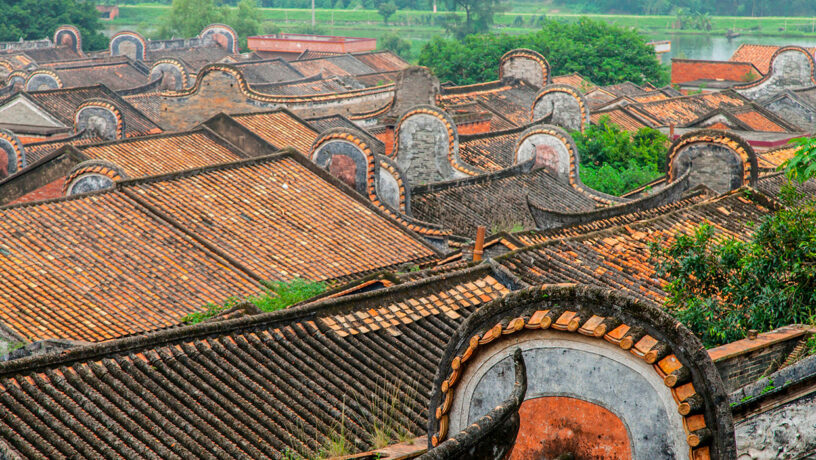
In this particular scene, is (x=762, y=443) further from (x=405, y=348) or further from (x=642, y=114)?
(x=642, y=114)

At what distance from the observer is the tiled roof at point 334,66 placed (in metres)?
65.2

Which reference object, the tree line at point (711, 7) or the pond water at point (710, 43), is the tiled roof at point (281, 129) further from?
the tree line at point (711, 7)

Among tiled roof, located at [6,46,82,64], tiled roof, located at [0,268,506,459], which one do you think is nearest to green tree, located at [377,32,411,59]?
tiled roof, located at [6,46,82,64]

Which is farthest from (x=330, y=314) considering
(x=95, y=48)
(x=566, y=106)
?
(x=95, y=48)

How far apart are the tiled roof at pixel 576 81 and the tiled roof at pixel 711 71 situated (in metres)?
9.53

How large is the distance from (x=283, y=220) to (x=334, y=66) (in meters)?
45.6

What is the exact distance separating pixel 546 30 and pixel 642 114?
59.7 feet

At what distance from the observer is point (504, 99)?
44.3 meters

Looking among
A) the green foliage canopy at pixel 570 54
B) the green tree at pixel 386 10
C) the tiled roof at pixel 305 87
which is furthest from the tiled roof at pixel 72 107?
the green tree at pixel 386 10

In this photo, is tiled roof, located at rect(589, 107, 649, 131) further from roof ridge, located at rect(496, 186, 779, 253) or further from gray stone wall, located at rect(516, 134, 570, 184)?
roof ridge, located at rect(496, 186, 779, 253)

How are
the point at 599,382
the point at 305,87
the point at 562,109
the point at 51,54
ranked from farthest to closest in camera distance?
1. the point at 51,54
2. the point at 305,87
3. the point at 562,109
4. the point at 599,382

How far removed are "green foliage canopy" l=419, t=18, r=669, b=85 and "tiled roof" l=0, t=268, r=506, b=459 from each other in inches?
1659

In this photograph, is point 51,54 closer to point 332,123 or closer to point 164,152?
point 332,123

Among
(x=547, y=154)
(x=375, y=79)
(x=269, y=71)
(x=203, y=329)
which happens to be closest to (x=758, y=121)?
(x=547, y=154)
